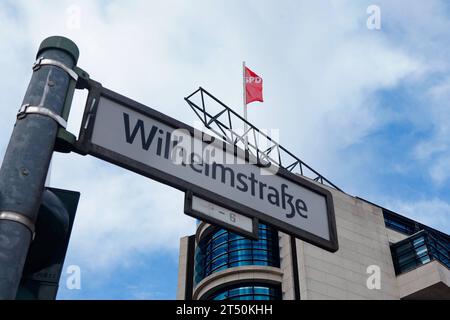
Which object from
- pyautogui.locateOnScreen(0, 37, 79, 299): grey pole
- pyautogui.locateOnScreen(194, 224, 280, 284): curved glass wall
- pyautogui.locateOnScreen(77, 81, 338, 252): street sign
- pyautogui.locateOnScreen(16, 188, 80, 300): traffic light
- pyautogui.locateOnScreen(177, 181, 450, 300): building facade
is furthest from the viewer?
pyautogui.locateOnScreen(194, 224, 280, 284): curved glass wall

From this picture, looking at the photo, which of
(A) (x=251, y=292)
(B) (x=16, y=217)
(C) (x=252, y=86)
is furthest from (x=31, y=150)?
(C) (x=252, y=86)

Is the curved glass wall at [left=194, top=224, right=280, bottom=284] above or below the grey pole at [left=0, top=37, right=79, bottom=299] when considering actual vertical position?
above

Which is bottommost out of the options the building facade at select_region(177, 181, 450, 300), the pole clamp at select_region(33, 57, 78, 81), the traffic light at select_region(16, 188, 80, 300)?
the traffic light at select_region(16, 188, 80, 300)

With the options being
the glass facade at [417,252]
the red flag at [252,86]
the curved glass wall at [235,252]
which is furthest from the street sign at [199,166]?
the glass facade at [417,252]

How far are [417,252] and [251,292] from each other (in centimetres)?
1217

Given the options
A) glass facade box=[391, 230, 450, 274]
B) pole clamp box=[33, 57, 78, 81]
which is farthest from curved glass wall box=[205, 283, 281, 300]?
pole clamp box=[33, 57, 78, 81]

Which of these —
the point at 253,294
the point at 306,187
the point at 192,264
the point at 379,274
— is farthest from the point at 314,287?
the point at 306,187

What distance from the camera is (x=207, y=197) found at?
386 centimetres

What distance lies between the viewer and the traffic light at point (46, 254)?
2.82 m

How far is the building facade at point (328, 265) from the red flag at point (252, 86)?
8.34 meters

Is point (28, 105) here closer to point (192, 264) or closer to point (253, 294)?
point (253, 294)

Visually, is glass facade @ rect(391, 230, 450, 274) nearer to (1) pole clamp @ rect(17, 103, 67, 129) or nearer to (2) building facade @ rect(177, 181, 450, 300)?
(2) building facade @ rect(177, 181, 450, 300)

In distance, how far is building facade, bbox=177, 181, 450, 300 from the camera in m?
31.4
